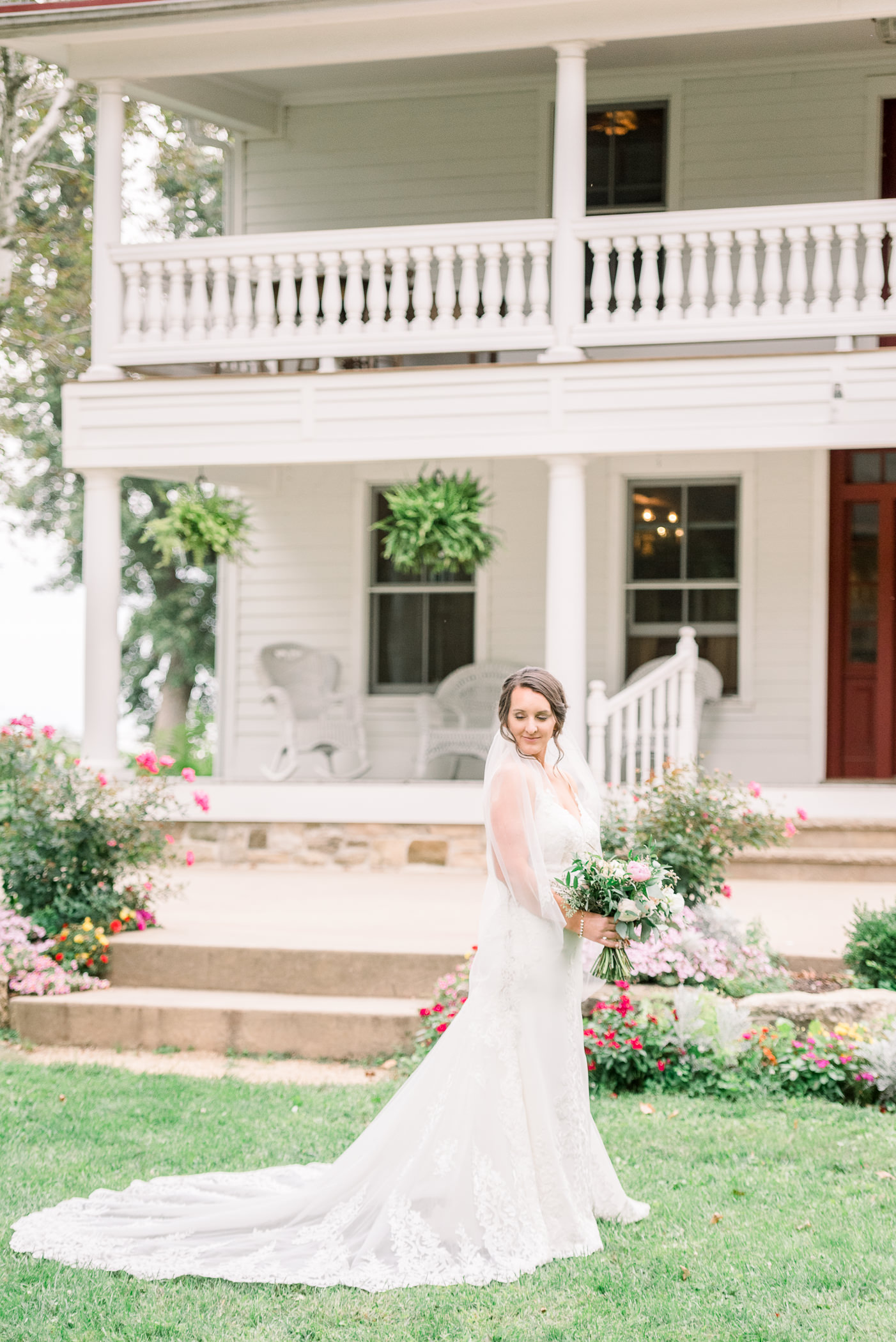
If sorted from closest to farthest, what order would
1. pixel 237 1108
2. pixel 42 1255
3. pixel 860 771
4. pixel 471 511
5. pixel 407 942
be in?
1. pixel 42 1255
2. pixel 237 1108
3. pixel 407 942
4. pixel 471 511
5. pixel 860 771

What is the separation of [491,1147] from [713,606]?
8.02 m

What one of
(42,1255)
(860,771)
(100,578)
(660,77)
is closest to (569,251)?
(660,77)

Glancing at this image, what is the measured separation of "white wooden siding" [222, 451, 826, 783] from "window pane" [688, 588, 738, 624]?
0.18m

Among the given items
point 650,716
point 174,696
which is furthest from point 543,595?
point 174,696

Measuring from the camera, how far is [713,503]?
11625 millimetres

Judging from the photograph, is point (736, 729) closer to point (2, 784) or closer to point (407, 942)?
point (407, 942)

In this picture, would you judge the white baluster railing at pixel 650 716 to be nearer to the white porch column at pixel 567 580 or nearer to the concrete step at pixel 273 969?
the white porch column at pixel 567 580

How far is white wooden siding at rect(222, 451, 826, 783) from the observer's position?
1123 cm

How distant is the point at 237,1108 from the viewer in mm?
5559

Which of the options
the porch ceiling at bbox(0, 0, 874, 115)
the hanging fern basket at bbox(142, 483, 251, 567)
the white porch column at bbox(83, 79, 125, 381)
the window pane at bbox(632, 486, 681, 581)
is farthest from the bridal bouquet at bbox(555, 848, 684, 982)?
the window pane at bbox(632, 486, 681, 581)

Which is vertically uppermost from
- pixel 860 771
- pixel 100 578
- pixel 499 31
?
pixel 499 31

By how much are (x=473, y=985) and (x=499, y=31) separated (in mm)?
7302

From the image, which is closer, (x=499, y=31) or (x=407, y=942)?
(x=407, y=942)

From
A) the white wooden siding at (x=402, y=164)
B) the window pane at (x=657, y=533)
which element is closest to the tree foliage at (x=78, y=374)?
the white wooden siding at (x=402, y=164)
